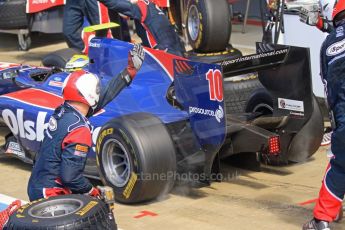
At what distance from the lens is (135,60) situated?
7.32 meters

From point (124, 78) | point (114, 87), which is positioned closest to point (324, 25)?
point (124, 78)

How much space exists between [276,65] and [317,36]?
2136 millimetres

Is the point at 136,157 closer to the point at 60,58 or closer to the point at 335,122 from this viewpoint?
the point at 335,122

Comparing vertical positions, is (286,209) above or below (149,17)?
below

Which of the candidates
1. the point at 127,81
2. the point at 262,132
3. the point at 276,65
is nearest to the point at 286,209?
the point at 262,132

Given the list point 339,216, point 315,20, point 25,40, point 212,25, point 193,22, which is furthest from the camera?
point 25,40

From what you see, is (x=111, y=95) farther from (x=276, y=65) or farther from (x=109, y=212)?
(x=109, y=212)

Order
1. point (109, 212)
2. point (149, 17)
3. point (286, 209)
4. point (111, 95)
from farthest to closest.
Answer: point (149, 17) → point (111, 95) → point (286, 209) → point (109, 212)

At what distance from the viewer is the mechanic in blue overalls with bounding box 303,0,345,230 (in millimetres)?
5629

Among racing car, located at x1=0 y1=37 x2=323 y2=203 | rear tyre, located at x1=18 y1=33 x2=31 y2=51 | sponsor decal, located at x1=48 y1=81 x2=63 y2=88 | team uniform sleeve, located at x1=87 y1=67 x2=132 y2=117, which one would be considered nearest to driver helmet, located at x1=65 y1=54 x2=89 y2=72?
sponsor decal, located at x1=48 y1=81 x2=63 y2=88

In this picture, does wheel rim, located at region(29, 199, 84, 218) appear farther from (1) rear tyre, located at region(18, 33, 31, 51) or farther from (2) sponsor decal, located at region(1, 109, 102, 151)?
(1) rear tyre, located at region(18, 33, 31, 51)

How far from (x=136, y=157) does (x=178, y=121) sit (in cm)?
59

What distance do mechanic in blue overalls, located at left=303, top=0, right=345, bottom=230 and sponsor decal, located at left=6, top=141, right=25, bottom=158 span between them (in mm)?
3337

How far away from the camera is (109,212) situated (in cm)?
484
